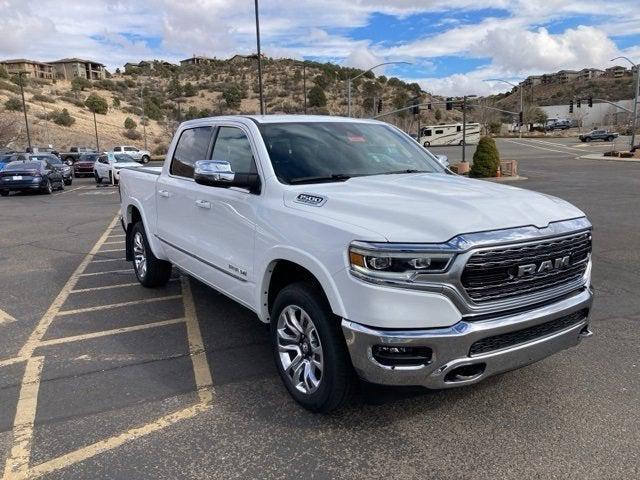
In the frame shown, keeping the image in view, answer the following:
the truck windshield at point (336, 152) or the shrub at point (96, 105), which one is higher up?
the shrub at point (96, 105)

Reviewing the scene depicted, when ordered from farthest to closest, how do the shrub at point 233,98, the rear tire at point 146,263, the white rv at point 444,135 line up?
the shrub at point 233,98, the white rv at point 444,135, the rear tire at point 146,263

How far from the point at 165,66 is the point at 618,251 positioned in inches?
5006

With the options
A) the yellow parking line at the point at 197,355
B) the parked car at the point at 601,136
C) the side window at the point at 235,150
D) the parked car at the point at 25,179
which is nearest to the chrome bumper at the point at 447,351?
the yellow parking line at the point at 197,355

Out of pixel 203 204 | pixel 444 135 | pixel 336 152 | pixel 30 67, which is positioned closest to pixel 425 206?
pixel 336 152

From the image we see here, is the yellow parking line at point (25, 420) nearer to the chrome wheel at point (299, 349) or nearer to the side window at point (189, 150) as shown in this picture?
the chrome wheel at point (299, 349)

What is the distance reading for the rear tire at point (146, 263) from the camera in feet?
21.4

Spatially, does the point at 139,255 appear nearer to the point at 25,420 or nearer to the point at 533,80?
the point at 25,420

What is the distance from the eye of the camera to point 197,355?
471cm

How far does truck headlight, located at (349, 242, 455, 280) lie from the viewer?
2.94m

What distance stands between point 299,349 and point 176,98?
9746 cm

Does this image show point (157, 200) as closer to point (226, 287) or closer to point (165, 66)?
point (226, 287)

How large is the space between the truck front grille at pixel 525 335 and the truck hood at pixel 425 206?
1.97 feet

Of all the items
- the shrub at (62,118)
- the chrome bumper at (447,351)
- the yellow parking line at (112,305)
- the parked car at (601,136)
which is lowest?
the parked car at (601,136)

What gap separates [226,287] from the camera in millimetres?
4539
